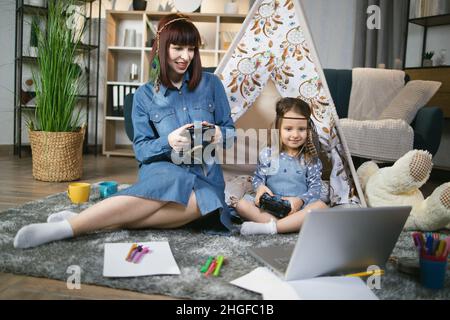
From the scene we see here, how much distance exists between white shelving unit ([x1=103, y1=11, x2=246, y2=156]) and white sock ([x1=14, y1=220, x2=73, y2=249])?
2.45 meters

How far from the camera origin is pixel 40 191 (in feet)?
7.00

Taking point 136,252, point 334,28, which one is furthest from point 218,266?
point 334,28

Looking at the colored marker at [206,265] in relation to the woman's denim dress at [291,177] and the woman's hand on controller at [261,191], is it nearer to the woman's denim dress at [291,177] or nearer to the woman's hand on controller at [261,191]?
the woman's hand on controller at [261,191]

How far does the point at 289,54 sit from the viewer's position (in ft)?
6.07

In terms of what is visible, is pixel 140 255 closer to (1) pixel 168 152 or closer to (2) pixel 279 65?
(1) pixel 168 152

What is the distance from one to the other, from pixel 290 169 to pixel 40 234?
89 centimetres

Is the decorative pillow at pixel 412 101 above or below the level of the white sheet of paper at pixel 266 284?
above

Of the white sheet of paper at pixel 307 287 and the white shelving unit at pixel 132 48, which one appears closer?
the white sheet of paper at pixel 307 287

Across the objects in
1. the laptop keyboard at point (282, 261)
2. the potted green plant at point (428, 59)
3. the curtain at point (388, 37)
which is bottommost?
the laptop keyboard at point (282, 261)

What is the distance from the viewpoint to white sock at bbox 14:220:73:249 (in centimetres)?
118

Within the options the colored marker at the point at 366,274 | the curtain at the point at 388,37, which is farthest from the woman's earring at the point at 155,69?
the curtain at the point at 388,37

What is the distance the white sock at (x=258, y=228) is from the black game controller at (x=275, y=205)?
0.21 feet

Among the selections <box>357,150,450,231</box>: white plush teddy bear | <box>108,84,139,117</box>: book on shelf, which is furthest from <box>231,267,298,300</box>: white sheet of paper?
<box>108,84,139,117</box>: book on shelf

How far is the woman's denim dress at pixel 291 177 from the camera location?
1613mm
